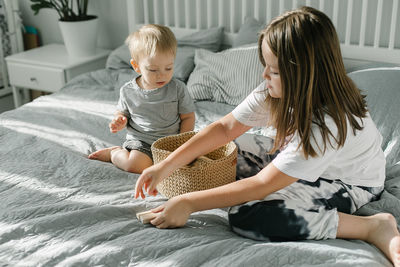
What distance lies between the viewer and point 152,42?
1674 mm

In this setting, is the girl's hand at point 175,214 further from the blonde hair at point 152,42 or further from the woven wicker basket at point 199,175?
the blonde hair at point 152,42

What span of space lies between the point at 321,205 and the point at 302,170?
0.14 meters

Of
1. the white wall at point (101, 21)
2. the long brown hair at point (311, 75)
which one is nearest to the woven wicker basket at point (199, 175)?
the long brown hair at point (311, 75)

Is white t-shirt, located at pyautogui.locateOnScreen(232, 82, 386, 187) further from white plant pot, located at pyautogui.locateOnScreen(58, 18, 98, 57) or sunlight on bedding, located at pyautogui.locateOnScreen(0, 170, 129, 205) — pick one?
white plant pot, located at pyautogui.locateOnScreen(58, 18, 98, 57)

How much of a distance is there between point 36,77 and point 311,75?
2120 millimetres

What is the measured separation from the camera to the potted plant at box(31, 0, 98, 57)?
287cm

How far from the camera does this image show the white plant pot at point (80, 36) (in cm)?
287

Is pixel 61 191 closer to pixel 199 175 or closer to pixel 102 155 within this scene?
pixel 102 155

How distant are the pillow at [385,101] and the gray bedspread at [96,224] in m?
0.14

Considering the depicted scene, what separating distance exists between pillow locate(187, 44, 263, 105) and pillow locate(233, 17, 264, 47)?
4.0 inches

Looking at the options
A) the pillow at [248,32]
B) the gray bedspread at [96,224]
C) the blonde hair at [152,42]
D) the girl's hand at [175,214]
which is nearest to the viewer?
the gray bedspread at [96,224]

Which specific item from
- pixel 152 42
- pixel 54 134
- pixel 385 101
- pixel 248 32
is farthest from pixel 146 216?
pixel 248 32

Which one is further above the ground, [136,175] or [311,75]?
[311,75]

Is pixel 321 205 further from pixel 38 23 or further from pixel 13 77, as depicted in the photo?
pixel 38 23
